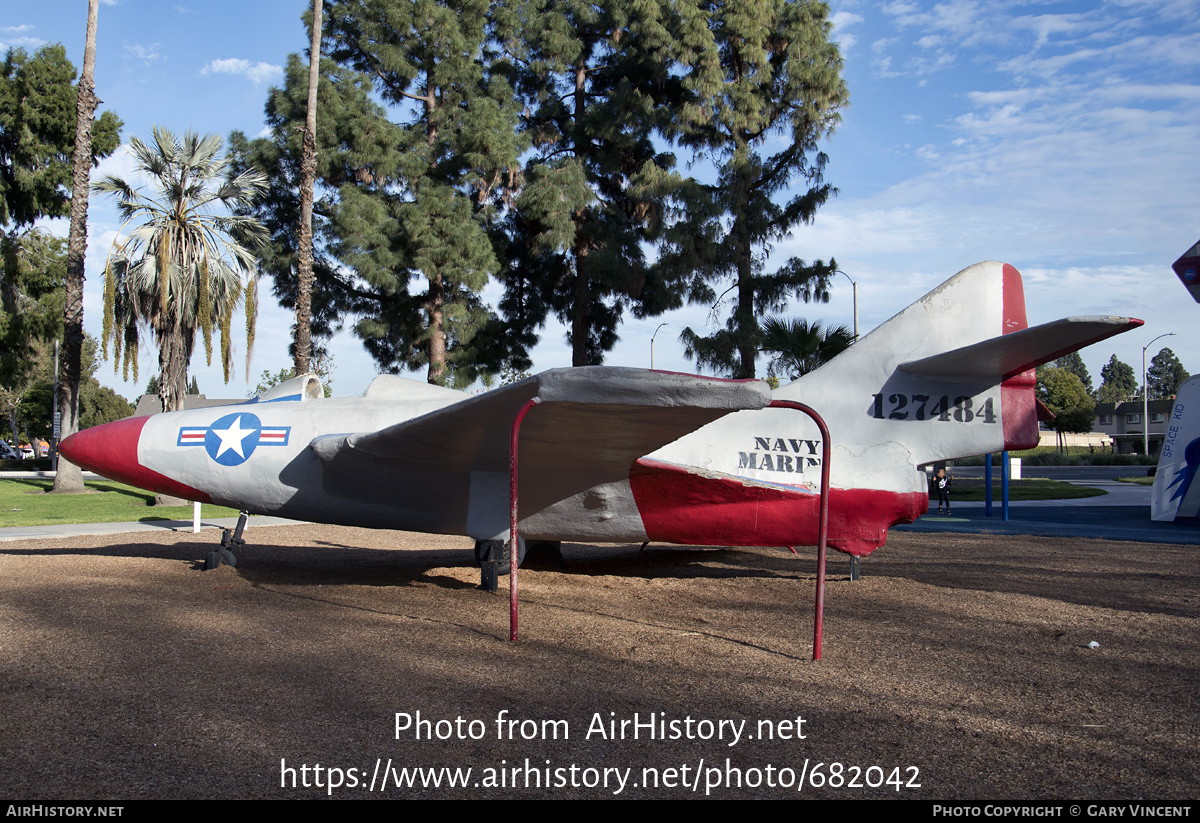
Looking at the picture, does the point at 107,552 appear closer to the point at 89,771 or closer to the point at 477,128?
the point at 89,771

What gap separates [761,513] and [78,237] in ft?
65.1

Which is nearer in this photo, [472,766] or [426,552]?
[472,766]

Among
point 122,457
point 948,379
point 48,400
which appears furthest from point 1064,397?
point 48,400

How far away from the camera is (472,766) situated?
3596 mm

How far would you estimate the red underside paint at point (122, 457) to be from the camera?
8.65 metres

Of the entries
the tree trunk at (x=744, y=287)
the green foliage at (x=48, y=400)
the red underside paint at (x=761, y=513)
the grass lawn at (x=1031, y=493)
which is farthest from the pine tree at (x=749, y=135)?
the green foliage at (x=48, y=400)

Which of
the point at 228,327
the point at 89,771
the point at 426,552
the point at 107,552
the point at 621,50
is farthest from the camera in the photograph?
the point at 621,50

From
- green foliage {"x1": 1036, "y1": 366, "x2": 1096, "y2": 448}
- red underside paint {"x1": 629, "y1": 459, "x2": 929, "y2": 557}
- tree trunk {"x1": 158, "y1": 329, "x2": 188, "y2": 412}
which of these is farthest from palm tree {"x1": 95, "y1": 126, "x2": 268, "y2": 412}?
green foliage {"x1": 1036, "y1": 366, "x2": 1096, "y2": 448}

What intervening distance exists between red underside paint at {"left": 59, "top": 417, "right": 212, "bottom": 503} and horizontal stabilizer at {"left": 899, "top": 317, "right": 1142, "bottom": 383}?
834 centimetres

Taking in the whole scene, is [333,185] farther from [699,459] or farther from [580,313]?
[699,459]

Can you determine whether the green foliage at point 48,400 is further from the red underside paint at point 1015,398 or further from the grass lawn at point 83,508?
the red underside paint at point 1015,398

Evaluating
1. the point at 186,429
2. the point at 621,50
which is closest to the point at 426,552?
the point at 186,429

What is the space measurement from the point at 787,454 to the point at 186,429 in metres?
6.87

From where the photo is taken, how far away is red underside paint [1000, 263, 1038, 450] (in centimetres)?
790
